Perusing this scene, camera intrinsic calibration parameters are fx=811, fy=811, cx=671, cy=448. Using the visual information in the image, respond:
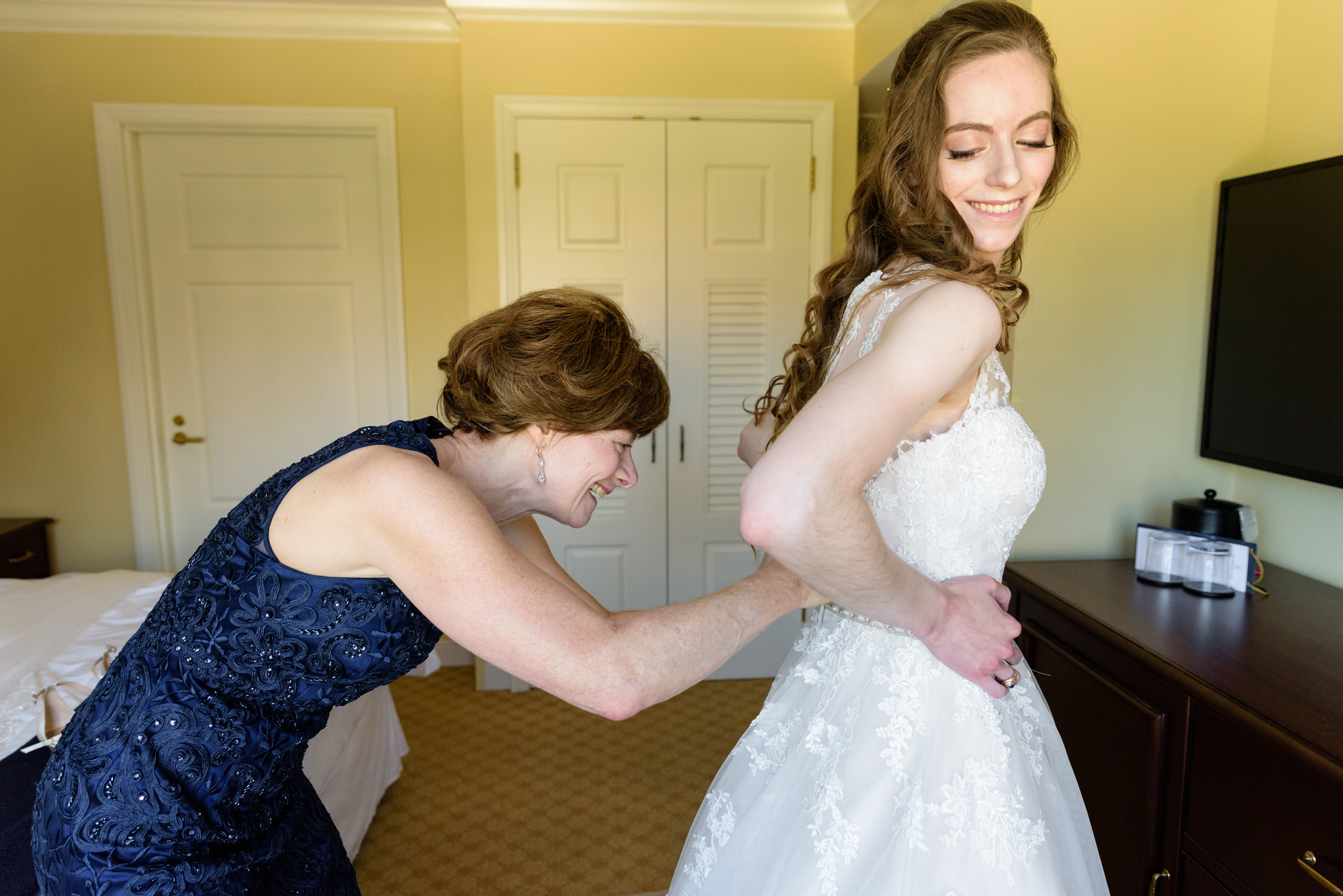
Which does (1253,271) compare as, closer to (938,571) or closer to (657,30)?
(938,571)

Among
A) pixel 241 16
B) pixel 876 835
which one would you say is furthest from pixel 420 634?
pixel 241 16

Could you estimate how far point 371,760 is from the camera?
2465 mm

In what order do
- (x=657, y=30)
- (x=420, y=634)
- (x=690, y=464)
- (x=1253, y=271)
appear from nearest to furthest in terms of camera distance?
1. (x=420, y=634)
2. (x=1253, y=271)
3. (x=657, y=30)
4. (x=690, y=464)

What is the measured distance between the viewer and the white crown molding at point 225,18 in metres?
3.27

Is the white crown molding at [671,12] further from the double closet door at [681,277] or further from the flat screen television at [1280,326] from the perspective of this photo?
the flat screen television at [1280,326]

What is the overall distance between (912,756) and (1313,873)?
0.76 m

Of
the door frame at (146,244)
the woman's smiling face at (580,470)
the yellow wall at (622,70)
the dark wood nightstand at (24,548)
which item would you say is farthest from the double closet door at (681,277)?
the woman's smiling face at (580,470)

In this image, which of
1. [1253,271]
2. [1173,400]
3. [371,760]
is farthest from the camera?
[371,760]

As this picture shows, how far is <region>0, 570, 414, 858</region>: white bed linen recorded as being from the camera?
183 cm

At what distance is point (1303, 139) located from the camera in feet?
6.64

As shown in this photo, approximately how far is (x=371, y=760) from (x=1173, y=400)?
8.38 ft

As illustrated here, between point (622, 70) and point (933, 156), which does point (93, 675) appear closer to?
point (933, 156)

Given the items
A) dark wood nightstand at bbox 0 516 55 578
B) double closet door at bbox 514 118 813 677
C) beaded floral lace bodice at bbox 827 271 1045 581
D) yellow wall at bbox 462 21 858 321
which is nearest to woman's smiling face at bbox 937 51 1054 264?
beaded floral lace bodice at bbox 827 271 1045 581

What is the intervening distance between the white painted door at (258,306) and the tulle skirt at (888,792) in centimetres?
298
